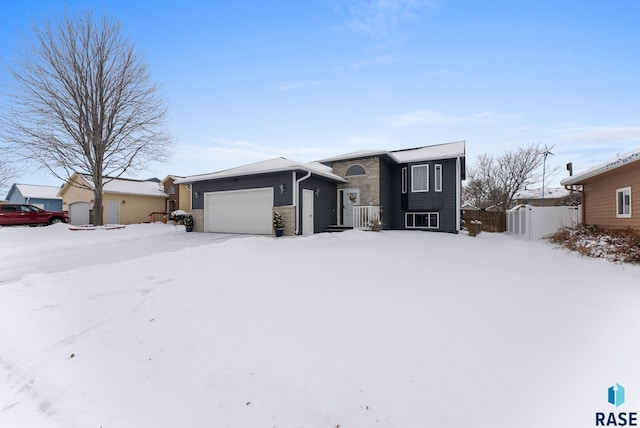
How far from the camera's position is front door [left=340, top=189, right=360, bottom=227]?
1250cm

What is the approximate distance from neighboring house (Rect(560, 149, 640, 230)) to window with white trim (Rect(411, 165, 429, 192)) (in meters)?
5.58

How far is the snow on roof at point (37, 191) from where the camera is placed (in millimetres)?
27391

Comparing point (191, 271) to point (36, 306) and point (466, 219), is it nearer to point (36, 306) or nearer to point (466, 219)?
point (36, 306)

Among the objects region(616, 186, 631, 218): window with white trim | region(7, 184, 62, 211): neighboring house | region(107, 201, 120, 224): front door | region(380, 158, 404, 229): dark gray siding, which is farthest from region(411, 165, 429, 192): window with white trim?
region(7, 184, 62, 211): neighboring house

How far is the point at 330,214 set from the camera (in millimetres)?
12461

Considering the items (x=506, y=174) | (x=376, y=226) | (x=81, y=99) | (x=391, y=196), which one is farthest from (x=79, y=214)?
(x=506, y=174)

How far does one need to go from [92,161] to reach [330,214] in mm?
13540

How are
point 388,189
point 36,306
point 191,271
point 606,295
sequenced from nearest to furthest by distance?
1. point 36,306
2. point 606,295
3. point 191,271
4. point 388,189

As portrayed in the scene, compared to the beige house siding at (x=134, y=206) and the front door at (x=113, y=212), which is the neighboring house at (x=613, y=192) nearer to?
the beige house siding at (x=134, y=206)

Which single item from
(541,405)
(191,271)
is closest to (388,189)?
(191,271)

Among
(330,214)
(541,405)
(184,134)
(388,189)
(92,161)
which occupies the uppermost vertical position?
(184,134)

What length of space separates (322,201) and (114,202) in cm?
1704

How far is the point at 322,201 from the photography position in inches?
468

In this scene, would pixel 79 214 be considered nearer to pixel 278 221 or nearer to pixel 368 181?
pixel 278 221
